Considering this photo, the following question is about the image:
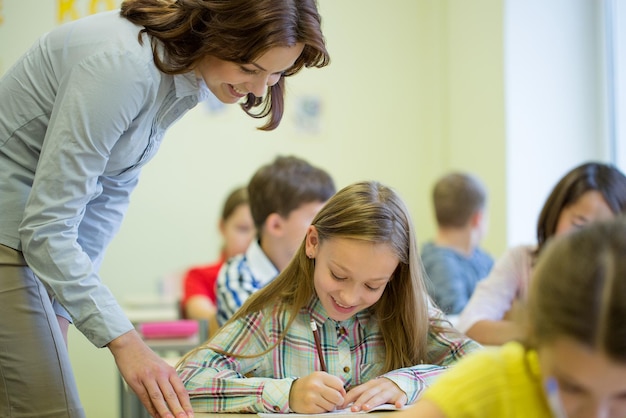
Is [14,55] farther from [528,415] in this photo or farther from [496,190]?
[528,415]

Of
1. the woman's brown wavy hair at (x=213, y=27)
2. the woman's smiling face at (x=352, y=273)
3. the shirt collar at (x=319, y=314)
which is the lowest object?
the shirt collar at (x=319, y=314)

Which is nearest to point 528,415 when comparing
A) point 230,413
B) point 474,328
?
point 230,413

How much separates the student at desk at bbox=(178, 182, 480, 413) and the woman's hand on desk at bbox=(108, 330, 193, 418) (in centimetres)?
17

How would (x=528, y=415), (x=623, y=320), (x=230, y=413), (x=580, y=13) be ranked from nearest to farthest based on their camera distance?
(x=623, y=320) < (x=528, y=415) < (x=230, y=413) < (x=580, y=13)

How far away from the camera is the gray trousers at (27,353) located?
49.7 inches

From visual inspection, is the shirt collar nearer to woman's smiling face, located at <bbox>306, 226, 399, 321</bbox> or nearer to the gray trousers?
woman's smiling face, located at <bbox>306, 226, 399, 321</bbox>

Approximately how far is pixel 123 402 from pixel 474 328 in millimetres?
1403

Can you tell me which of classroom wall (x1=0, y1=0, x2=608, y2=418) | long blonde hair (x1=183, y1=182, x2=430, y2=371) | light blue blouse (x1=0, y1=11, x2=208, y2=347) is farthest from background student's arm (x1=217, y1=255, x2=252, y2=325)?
classroom wall (x1=0, y1=0, x2=608, y2=418)

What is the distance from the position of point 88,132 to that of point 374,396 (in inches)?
24.9

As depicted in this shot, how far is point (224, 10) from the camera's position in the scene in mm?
1260

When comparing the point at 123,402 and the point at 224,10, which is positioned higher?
the point at 224,10

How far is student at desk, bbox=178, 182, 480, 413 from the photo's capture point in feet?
4.79

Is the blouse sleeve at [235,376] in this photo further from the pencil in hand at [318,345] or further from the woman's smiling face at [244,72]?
the woman's smiling face at [244,72]

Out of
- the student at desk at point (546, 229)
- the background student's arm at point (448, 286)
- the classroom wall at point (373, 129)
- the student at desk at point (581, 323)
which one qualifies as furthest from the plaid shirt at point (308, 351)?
the classroom wall at point (373, 129)
